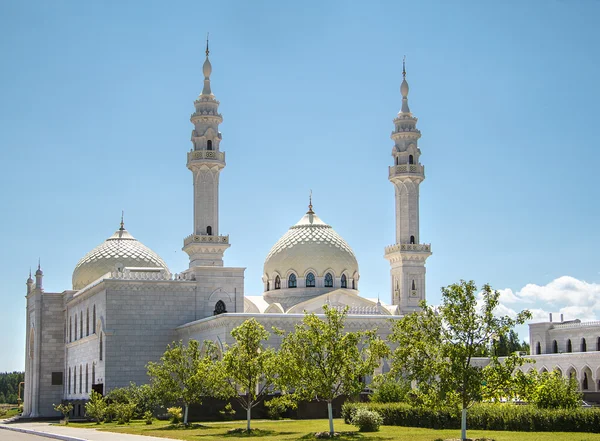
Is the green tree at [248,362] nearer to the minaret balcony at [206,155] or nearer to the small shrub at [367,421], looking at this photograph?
the small shrub at [367,421]

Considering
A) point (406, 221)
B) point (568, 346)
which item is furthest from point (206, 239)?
point (568, 346)

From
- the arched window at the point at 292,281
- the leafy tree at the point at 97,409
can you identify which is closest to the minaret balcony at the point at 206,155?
the arched window at the point at 292,281

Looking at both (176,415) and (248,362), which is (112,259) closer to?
(176,415)

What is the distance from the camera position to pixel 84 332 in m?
56.1

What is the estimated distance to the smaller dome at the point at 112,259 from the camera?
62.2 m

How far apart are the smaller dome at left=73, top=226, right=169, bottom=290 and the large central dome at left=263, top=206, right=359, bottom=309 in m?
8.28

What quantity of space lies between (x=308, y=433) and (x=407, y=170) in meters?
35.3

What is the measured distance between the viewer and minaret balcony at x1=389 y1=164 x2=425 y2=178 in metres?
63.6

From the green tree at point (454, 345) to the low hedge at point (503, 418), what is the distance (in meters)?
3.74

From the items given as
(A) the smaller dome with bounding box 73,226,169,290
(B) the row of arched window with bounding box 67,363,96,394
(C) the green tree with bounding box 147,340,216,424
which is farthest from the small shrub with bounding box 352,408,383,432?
(A) the smaller dome with bounding box 73,226,169,290

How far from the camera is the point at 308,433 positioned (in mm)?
30844

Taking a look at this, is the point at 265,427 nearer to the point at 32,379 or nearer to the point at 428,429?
the point at 428,429

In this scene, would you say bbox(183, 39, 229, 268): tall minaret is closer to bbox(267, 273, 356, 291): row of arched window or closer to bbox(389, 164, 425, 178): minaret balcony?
bbox(267, 273, 356, 291): row of arched window

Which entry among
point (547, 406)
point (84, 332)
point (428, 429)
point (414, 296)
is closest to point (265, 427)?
point (428, 429)
